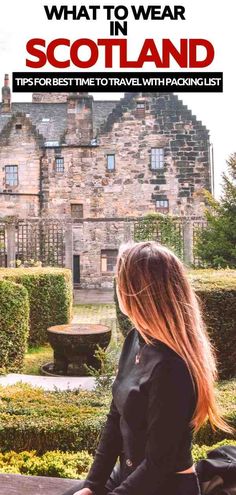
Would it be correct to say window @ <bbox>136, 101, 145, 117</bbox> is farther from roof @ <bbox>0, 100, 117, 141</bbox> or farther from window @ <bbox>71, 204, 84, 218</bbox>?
window @ <bbox>71, 204, 84, 218</bbox>

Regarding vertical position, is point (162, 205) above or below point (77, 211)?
above

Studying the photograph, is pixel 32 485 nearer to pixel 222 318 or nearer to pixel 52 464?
pixel 52 464

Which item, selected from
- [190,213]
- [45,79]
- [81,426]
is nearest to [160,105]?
[190,213]

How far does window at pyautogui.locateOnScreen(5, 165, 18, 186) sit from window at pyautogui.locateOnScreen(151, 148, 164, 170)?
25.7ft

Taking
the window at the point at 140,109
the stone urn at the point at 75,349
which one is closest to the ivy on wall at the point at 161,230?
the window at the point at 140,109

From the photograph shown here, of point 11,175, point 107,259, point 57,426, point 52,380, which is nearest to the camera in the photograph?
point 57,426

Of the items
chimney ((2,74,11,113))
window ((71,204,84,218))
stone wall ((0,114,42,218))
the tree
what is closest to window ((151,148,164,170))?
window ((71,204,84,218))

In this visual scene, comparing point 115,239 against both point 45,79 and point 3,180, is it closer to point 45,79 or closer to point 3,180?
point 3,180

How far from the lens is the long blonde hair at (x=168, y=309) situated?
2457 millimetres

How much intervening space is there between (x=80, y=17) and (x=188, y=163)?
25.1m

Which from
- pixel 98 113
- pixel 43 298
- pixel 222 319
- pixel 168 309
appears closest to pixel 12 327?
pixel 43 298

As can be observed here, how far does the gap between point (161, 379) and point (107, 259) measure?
2791 centimetres

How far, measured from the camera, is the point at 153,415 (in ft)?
7.78

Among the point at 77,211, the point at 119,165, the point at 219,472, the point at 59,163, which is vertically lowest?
the point at 219,472
